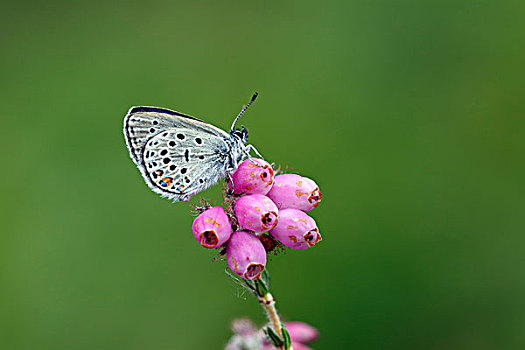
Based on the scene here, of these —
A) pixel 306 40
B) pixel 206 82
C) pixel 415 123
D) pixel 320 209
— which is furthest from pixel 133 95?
pixel 415 123

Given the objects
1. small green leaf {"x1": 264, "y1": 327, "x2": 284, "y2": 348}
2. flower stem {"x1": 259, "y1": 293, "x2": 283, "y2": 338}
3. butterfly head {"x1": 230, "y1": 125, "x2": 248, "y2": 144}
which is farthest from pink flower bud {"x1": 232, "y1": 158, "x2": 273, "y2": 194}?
small green leaf {"x1": 264, "y1": 327, "x2": 284, "y2": 348}

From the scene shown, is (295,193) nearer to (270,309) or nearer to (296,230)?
(296,230)

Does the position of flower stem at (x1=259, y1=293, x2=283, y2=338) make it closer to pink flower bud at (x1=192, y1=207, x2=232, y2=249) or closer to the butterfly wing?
pink flower bud at (x1=192, y1=207, x2=232, y2=249)

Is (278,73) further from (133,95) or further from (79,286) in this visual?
(79,286)

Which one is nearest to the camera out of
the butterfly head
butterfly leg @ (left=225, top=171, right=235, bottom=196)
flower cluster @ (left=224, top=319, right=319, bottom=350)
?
butterfly leg @ (left=225, top=171, right=235, bottom=196)

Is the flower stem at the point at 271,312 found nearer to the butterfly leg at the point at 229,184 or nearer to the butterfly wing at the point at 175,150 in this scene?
the butterfly leg at the point at 229,184

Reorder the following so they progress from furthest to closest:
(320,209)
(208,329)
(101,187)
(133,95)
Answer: (133,95) < (101,187) < (320,209) < (208,329)
